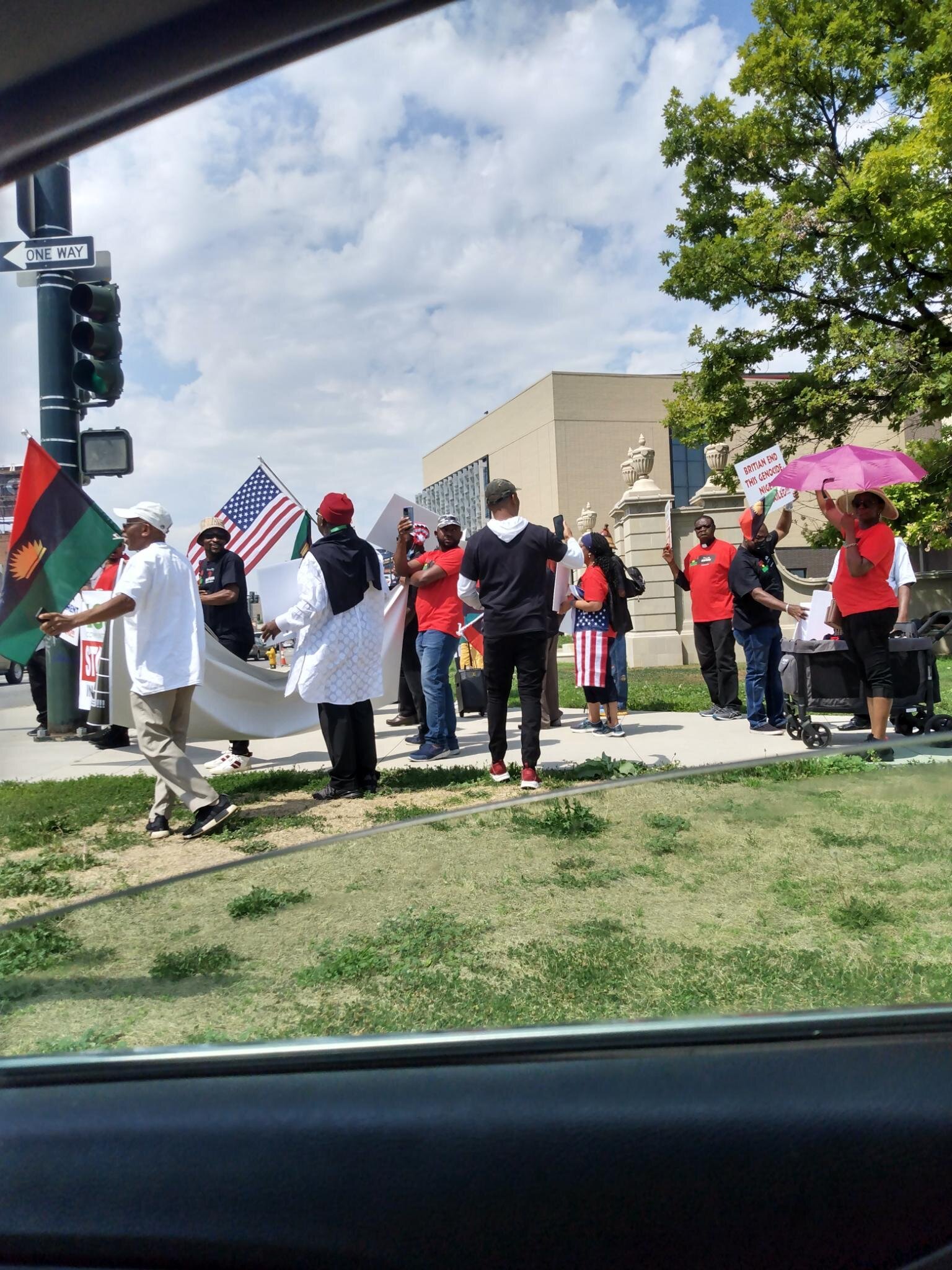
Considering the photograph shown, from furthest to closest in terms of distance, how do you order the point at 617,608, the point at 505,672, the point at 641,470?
the point at 641,470 → the point at 617,608 → the point at 505,672

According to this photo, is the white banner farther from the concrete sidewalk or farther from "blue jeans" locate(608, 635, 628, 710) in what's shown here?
"blue jeans" locate(608, 635, 628, 710)

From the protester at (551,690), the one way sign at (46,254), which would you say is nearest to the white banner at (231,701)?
the protester at (551,690)

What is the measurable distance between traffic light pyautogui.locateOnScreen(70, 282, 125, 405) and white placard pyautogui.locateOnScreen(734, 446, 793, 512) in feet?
16.0

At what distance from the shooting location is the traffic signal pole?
5.73m

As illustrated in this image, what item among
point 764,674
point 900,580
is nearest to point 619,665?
point 764,674

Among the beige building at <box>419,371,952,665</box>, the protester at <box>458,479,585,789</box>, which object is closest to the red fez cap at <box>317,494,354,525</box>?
the protester at <box>458,479,585,789</box>

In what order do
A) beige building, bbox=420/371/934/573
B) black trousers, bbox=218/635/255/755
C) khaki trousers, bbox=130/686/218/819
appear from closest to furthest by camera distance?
khaki trousers, bbox=130/686/218/819 < black trousers, bbox=218/635/255/755 < beige building, bbox=420/371/934/573

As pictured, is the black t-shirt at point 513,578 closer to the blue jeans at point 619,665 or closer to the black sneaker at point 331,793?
the black sneaker at point 331,793

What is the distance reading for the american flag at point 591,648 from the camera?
342 inches

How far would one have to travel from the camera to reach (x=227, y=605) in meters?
8.03

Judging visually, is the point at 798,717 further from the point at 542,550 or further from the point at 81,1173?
the point at 81,1173

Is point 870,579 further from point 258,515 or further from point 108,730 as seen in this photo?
point 108,730

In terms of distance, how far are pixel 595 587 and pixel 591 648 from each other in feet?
1.90

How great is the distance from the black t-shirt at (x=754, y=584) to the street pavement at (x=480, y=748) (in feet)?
3.24
